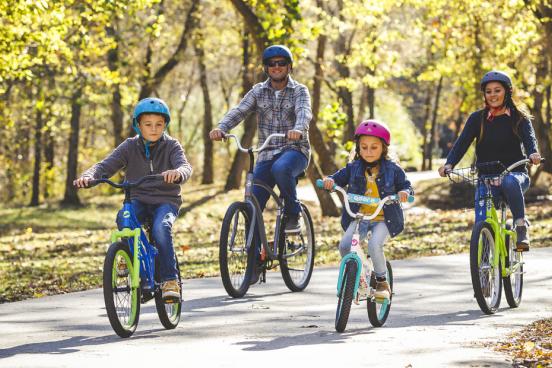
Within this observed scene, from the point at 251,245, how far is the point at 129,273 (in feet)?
7.92

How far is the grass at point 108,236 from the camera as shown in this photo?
1417 cm

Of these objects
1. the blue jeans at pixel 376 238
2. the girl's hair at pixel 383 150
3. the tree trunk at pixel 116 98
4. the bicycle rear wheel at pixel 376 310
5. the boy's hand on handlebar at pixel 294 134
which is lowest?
the bicycle rear wheel at pixel 376 310

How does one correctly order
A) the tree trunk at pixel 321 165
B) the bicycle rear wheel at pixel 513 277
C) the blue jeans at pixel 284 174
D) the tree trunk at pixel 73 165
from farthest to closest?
1. the tree trunk at pixel 73 165
2. the tree trunk at pixel 321 165
3. the blue jeans at pixel 284 174
4. the bicycle rear wheel at pixel 513 277

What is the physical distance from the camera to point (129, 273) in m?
7.76

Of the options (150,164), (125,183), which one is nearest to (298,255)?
(150,164)

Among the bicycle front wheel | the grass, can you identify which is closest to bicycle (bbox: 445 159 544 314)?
the bicycle front wheel

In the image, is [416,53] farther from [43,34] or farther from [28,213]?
[43,34]

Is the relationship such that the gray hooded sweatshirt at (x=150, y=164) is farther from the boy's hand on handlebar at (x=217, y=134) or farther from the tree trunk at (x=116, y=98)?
the tree trunk at (x=116, y=98)

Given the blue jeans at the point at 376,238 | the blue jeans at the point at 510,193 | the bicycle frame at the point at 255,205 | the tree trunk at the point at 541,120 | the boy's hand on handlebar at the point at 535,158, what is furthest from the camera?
the tree trunk at the point at 541,120

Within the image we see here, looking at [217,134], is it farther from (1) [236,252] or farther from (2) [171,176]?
(2) [171,176]

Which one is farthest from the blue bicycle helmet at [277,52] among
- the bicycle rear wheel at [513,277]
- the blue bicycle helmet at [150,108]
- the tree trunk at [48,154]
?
the tree trunk at [48,154]

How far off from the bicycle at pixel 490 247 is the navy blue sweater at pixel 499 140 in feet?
0.57

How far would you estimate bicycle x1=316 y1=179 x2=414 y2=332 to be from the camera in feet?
25.8

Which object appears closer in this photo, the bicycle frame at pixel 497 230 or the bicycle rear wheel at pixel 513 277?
Answer: the bicycle frame at pixel 497 230
